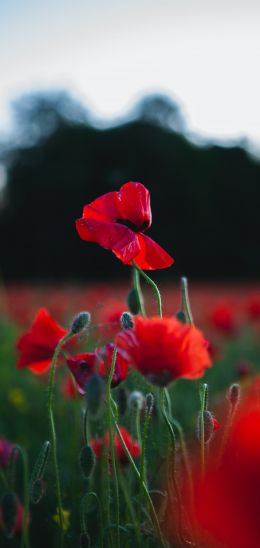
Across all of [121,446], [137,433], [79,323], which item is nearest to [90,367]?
[79,323]

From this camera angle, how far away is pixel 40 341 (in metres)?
1.19

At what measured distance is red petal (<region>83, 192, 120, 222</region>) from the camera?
3.75ft

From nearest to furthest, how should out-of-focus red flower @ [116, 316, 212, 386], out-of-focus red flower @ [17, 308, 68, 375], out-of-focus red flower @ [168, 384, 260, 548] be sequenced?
out-of-focus red flower @ [168, 384, 260, 548]
out-of-focus red flower @ [116, 316, 212, 386]
out-of-focus red flower @ [17, 308, 68, 375]

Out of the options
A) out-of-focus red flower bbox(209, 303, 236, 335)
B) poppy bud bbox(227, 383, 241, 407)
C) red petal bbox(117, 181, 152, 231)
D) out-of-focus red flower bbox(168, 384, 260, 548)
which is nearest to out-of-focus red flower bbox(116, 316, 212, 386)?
out-of-focus red flower bbox(168, 384, 260, 548)

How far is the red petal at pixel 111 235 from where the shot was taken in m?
1.07

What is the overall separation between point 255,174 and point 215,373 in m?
10.4

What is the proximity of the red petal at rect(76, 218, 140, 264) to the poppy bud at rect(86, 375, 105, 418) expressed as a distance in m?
0.26

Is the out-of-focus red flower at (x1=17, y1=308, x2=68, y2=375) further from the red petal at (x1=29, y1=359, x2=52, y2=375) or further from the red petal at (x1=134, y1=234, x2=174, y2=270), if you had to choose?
the red petal at (x1=134, y1=234, x2=174, y2=270)

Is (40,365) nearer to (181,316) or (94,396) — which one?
(181,316)

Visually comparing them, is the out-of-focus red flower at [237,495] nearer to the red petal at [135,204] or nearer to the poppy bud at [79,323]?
the poppy bud at [79,323]

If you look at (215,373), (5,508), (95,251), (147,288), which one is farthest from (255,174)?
(5,508)

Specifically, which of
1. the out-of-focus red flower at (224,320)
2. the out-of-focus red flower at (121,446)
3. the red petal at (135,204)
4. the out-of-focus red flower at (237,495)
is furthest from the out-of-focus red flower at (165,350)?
the out-of-focus red flower at (224,320)

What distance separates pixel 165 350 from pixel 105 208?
1.33ft

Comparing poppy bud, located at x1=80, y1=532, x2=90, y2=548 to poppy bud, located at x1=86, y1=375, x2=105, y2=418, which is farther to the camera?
poppy bud, located at x1=80, y1=532, x2=90, y2=548
